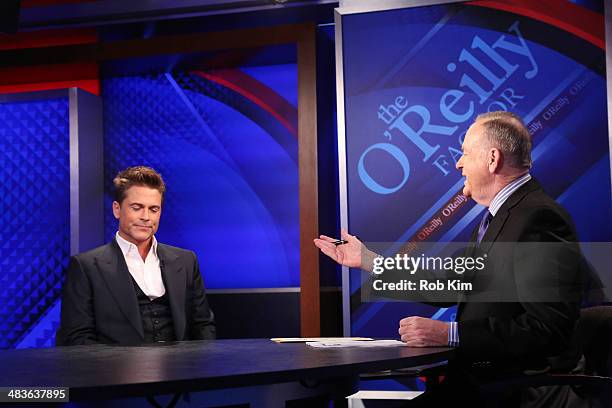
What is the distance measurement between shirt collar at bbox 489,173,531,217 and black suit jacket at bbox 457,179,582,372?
6 centimetres

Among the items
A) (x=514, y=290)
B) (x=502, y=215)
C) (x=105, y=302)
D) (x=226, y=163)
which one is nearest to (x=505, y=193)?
(x=502, y=215)

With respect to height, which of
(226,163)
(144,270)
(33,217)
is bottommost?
(144,270)

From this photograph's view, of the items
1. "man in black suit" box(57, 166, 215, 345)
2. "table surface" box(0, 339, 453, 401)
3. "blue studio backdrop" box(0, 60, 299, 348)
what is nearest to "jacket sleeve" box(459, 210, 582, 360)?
"table surface" box(0, 339, 453, 401)

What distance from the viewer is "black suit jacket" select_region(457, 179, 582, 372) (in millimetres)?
2135

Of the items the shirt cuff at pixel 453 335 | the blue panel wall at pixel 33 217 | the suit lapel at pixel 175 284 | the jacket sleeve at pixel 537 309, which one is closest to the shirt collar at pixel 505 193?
the jacket sleeve at pixel 537 309

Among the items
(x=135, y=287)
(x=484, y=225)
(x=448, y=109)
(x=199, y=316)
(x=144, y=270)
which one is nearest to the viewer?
(x=484, y=225)

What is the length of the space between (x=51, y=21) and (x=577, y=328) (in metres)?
3.30

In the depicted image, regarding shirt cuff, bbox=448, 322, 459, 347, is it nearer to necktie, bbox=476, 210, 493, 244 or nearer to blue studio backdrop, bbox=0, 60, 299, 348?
necktie, bbox=476, 210, 493, 244

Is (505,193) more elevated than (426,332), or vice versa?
(505,193)

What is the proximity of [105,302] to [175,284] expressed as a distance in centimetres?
30

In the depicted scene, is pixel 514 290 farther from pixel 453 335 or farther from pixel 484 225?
pixel 484 225

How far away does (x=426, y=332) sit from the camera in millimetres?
2285

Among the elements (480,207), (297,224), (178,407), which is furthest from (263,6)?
(178,407)

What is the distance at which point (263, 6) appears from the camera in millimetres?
4109
